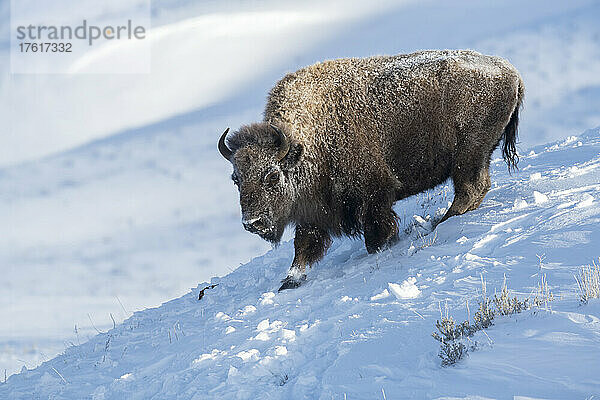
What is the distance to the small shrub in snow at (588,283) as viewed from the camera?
145 inches

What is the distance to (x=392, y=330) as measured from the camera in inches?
164

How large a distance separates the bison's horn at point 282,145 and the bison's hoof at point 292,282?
1.56 meters

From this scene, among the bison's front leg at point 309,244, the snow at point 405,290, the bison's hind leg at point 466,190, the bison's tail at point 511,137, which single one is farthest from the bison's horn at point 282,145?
the bison's tail at point 511,137

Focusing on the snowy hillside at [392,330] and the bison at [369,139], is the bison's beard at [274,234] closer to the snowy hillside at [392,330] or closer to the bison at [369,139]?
the bison at [369,139]

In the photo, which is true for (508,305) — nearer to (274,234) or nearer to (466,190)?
(274,234)

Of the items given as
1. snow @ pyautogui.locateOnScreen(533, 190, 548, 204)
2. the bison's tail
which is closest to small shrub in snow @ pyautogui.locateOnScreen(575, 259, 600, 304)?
snow @ pyautogui.locateOnScreen(533, 190, 548, 204)

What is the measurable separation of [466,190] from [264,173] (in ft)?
9.34

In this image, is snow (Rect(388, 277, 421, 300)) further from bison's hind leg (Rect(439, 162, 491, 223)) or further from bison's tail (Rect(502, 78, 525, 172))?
bison's tail (Rect(502, 78, 525, 172))

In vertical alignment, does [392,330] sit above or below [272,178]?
below

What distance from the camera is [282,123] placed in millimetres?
7457

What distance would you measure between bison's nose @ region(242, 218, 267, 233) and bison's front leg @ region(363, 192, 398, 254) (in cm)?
150

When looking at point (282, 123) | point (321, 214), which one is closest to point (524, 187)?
point (321, 214)

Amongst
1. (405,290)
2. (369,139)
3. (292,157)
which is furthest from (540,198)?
(292,157)

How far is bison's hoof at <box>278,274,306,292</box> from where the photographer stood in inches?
286
